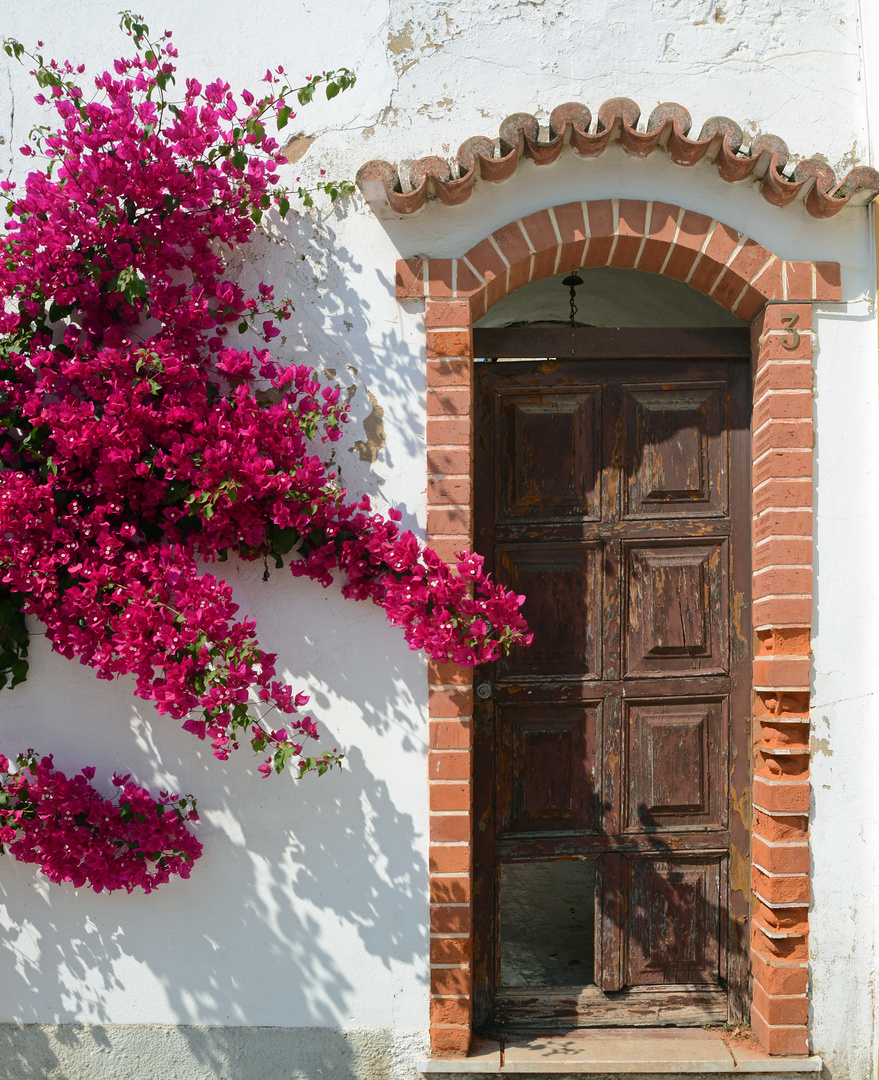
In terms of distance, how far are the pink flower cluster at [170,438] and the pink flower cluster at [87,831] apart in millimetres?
342

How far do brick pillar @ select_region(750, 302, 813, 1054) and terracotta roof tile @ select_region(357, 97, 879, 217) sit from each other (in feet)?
1.29

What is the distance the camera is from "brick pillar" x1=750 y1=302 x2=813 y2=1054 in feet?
8.93

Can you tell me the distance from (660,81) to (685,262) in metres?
0.63

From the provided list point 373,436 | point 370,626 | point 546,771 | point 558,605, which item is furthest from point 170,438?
point 546,771

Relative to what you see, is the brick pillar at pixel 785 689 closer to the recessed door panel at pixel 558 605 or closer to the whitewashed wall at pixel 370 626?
the whitewashed wall at pixel 370 626

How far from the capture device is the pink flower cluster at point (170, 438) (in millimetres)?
2455

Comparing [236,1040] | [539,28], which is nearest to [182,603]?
[236,1040]

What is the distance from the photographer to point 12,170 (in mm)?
2881

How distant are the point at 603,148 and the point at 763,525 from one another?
54.3 inches

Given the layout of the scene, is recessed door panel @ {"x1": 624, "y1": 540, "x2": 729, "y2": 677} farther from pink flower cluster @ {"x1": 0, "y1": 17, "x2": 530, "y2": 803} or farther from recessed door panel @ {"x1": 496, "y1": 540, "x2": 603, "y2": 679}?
pink flower cluster @ {"x1": 0, "y1": 17, "x2": 530, "y2": 803}

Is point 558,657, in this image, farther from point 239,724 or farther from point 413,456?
point 239,724

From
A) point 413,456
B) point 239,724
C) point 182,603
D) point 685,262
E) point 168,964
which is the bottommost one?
point 168,964

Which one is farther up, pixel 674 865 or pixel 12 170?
pixel 12 170

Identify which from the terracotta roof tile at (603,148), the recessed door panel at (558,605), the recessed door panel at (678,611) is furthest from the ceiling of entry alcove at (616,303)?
the recessed door panel at (558,605)
